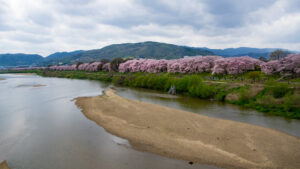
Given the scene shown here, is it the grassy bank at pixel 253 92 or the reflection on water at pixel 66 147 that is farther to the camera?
the grassy bank at pixel 253 92

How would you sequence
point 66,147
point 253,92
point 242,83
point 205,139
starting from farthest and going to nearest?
1. point 242,83
2. point 253,92
3. point 205,139
4. point 66,147

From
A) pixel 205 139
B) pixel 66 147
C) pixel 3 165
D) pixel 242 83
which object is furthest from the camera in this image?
pixel 242 83

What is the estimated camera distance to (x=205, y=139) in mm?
13711

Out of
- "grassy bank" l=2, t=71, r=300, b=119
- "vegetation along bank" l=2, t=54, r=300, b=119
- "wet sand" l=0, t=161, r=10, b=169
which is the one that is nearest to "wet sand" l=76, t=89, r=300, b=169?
"wet sand" l=0, t=161, r=10, b=169

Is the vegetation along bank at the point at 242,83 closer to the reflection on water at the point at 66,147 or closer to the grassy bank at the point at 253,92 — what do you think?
the grassy bank at the point at 253,92

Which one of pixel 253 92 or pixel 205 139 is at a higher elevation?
pixel 253 92

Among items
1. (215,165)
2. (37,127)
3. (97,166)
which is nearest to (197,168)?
(215,165)

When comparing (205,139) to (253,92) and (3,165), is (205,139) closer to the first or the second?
(3,165)

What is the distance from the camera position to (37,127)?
57.5 ft

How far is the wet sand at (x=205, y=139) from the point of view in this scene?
11.0 meters

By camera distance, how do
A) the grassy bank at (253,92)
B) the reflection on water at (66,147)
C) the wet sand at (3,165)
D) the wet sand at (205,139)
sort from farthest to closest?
the grassy bank at (253,92), the wet sand at (205,139), the reflection on water at (66,147), the wet sand at (3,165)

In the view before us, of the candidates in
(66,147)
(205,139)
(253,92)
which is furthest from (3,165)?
(253,92)

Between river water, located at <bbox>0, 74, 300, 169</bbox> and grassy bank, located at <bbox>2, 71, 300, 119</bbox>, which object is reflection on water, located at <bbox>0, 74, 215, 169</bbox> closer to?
river water, located at <bbox>0, 74, 300, 169</bbox>

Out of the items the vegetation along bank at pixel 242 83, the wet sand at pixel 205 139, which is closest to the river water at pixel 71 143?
the wet sand at pixel 205 139
